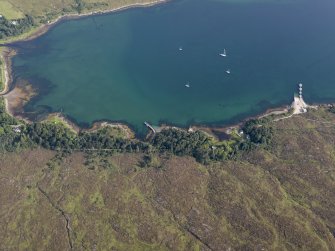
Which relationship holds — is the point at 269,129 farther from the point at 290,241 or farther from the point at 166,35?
the point at 166,35

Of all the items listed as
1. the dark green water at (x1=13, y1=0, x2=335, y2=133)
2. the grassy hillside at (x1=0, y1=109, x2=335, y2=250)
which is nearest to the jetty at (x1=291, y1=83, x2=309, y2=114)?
the dark green water at (x1=13, y1=0, x2=335, y2=133)

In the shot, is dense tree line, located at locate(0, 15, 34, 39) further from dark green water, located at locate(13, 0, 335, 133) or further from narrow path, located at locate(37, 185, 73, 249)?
narrow path, located at locate(37, 185, 73, 249)

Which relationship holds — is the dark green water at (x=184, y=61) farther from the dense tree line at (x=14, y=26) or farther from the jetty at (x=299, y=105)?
the dense tree line at (x=14, y=26)

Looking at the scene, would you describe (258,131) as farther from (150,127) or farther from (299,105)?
(150,127)

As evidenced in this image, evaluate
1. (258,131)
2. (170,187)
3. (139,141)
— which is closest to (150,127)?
(139,141)

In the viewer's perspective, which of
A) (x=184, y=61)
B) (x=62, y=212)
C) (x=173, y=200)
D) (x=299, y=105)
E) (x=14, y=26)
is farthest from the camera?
(x=14, y=26)

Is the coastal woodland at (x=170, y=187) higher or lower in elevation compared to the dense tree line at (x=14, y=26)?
lower

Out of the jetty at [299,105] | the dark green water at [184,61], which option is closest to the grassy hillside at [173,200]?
the jetty at [299,105]
